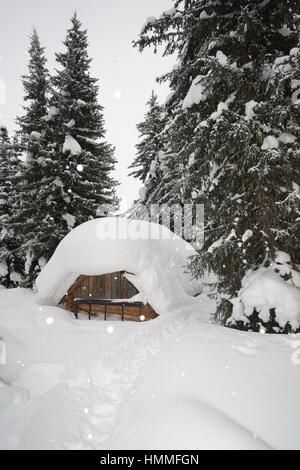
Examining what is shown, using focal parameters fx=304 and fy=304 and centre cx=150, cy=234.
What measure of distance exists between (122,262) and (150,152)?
1348 centimetres

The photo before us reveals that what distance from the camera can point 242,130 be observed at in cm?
619

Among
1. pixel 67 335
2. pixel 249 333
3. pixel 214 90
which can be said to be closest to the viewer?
pixel 249 333

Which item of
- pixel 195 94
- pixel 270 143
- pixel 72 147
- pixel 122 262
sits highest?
pixel 72 147

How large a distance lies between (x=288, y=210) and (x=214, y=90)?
3280 millimetres

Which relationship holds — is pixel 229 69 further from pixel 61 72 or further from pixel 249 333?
pixel 61 72

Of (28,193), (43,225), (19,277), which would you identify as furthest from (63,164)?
(19,277)

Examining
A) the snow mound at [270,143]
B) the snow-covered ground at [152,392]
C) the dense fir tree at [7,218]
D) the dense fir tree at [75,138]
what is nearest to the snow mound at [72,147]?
the dense fir tree at [75,138]

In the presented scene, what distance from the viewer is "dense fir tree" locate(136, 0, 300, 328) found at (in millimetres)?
6301

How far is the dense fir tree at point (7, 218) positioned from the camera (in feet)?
71.5

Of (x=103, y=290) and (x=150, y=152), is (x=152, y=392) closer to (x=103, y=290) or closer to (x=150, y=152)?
(x=103, y=290)

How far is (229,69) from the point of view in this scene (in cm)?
645

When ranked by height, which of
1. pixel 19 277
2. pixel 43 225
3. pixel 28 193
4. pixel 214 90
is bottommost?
pixel 19 277

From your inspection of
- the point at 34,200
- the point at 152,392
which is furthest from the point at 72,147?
the point at 152,392

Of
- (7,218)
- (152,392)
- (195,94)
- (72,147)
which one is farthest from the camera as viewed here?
(7,218)
